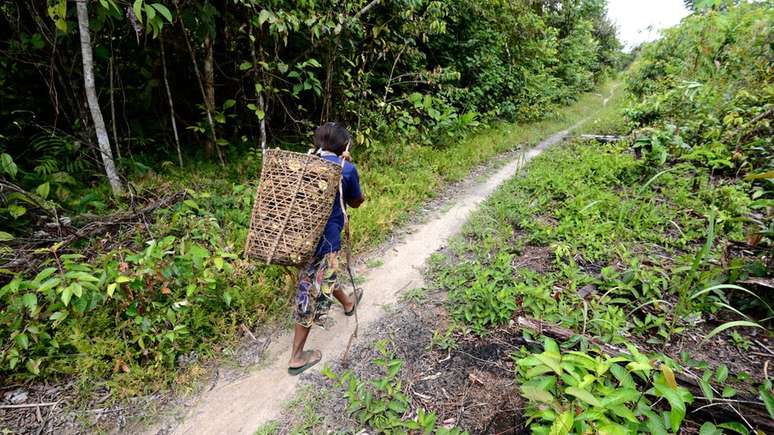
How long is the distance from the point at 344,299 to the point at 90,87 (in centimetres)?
351

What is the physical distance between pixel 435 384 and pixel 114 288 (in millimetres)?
2485

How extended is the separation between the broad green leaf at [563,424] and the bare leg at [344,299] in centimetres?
204

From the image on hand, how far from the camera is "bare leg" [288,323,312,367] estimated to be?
9.20 ft

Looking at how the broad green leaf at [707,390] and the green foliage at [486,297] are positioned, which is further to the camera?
the green foliage at [486,297]

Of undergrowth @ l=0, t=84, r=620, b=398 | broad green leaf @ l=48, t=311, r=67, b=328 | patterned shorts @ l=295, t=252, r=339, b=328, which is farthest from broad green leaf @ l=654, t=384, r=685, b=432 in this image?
broad green leaf @ l=48, t=311, r=67, b=328

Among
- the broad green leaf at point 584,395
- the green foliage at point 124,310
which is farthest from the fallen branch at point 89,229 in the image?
the broad green leaf at point 584,395

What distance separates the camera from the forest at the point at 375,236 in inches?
92.7

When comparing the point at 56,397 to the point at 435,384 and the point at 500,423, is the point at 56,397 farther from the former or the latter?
the point at 500,423

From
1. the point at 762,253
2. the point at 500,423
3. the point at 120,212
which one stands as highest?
the point at 120,212

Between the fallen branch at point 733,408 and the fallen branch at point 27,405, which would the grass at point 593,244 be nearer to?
the fallen branch at point 733,408

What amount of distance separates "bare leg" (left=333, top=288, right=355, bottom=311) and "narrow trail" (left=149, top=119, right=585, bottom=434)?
116 millimetres

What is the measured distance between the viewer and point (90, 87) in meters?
3.74

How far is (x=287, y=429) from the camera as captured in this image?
2373 millimetres

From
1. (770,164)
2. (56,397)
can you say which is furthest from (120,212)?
(770,164)
